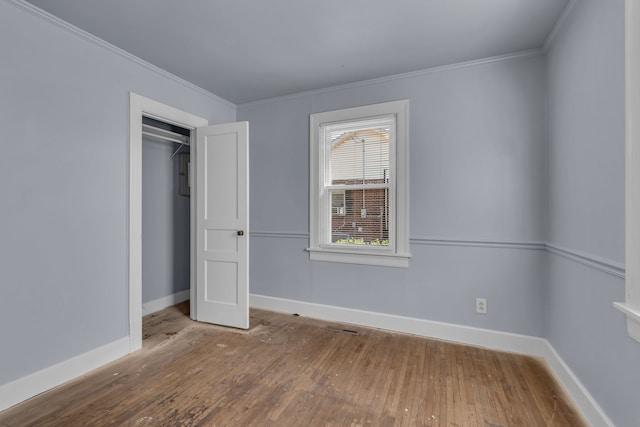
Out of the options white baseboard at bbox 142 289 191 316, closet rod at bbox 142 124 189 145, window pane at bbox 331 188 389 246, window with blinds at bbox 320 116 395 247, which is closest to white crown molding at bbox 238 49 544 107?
window with blinds at bbox 320 116 395 247

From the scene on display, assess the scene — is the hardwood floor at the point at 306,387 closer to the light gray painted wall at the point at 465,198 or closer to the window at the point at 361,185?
the light gray painted wall at the point at 465,198

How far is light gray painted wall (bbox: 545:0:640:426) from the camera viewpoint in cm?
143

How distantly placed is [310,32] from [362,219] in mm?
1804

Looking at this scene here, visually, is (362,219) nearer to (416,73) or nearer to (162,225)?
(416,73)

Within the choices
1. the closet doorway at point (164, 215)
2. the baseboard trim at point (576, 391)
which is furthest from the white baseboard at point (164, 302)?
the baseboard trim at point (576, 391)

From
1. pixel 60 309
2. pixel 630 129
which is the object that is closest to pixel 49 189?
pixel 60 309

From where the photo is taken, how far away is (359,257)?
317cm

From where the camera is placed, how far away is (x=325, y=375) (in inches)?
86.9

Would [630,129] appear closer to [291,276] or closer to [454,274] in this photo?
[454,274]

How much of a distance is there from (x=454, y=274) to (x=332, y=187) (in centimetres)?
150

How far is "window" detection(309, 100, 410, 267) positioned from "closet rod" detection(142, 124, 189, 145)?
163 centimetres

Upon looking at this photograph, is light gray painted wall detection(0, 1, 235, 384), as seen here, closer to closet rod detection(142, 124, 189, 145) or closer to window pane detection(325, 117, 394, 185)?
closet rod detection(142, 124, 189, 145)

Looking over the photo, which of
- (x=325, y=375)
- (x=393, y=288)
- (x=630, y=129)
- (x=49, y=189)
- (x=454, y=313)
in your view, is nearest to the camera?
(x=630, y=129)

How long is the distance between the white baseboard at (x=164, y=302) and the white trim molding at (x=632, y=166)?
4.06 metres
